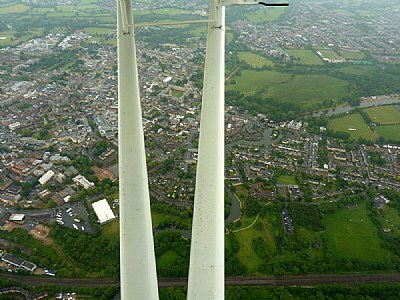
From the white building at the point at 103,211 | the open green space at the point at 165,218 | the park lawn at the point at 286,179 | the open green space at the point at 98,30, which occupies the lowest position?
the park lawn at the point at 286,179

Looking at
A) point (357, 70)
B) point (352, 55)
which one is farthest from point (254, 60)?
point (352, 55)

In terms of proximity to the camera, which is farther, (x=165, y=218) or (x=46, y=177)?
(x=46, y=177)

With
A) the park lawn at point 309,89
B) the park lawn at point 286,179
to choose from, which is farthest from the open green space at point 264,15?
the park lawn at point 286,179

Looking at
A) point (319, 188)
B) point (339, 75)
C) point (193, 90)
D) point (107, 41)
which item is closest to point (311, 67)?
point (339, 75)

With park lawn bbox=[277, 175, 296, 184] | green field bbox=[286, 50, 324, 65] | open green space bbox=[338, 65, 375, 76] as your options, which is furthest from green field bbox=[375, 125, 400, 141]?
green field bbox=[286, 50, 324, 65]

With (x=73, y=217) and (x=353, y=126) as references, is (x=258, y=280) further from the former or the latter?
(x=353, y=126)

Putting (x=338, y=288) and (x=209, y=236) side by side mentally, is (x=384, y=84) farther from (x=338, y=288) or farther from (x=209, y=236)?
(x=209, y=236)

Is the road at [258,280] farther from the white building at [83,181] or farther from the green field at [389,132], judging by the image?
the green field at [389,132]

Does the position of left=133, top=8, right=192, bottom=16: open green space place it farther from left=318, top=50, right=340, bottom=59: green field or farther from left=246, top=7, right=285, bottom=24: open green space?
left=318, top=50, right=340, bottom=59: green field
